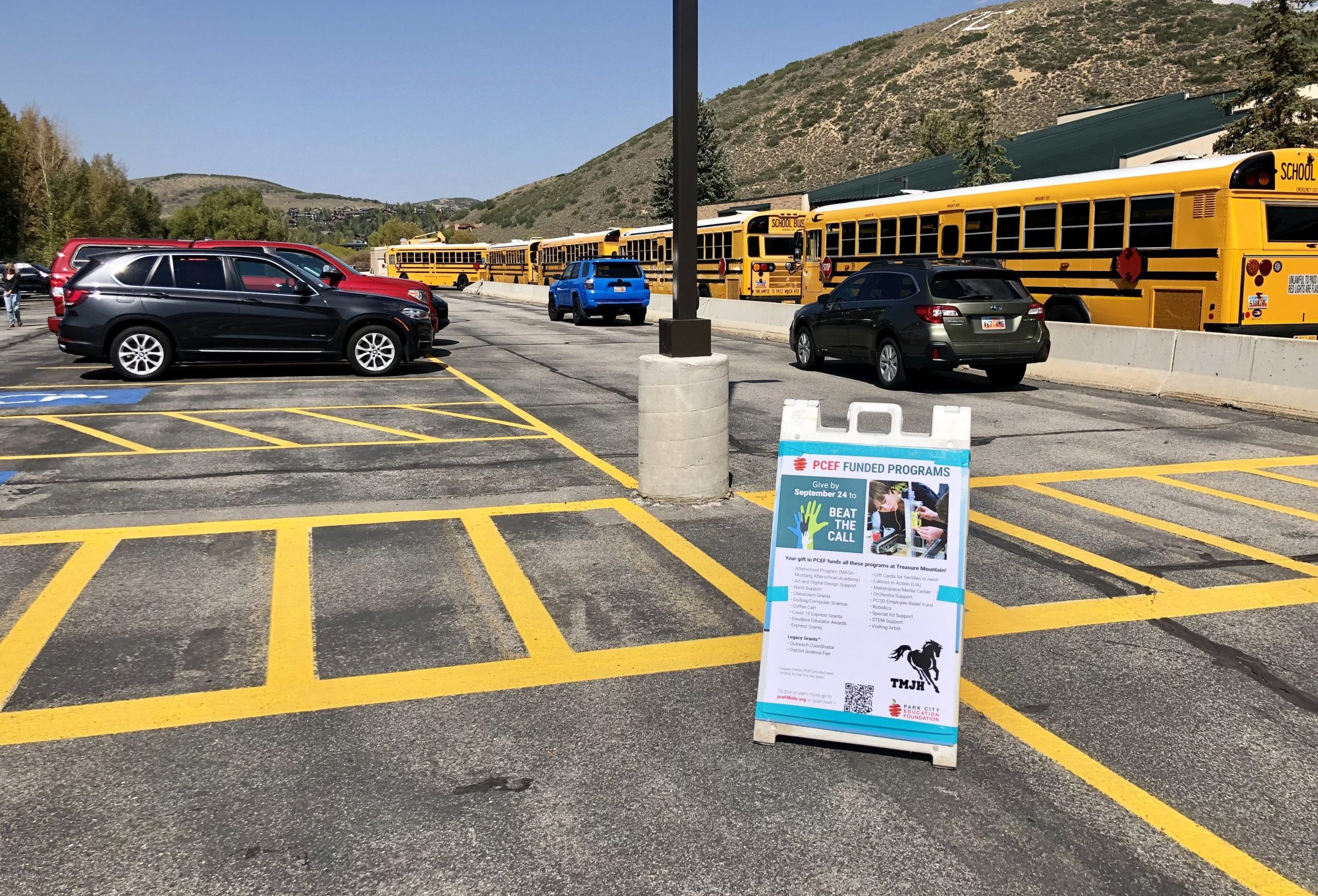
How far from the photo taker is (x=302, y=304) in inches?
602

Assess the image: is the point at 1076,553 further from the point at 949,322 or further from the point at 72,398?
the point at 72,398

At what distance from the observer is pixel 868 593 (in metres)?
3.89

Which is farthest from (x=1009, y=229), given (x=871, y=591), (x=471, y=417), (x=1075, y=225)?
(x=871, y=591)

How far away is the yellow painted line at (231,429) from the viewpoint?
10.4 m

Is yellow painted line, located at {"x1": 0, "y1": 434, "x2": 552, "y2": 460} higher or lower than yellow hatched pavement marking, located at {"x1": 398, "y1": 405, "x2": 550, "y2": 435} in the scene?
lower

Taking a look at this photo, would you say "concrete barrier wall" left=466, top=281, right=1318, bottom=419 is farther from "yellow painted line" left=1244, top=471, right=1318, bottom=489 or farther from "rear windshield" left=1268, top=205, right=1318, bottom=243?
"yellow painted line" left=1244, top=471, right=1318, bottom=489

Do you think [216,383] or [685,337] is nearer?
[685,337]

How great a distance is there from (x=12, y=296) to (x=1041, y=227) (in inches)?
1001

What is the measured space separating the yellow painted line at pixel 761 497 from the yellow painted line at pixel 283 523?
3.11ft

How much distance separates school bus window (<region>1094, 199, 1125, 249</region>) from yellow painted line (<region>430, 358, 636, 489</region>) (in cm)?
1009

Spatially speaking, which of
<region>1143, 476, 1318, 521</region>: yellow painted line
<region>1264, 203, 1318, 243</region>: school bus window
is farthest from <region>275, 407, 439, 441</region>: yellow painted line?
<region>1264, 203, 1318, 243</region>: school bus window

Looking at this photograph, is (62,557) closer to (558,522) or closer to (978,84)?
(558,522)

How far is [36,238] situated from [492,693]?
101234 mm

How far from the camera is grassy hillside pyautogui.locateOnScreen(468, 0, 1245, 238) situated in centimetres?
8694
